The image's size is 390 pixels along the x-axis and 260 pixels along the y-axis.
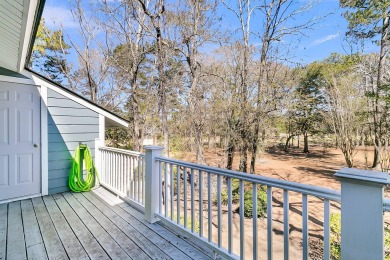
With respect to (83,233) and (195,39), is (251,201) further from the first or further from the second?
(195,39)

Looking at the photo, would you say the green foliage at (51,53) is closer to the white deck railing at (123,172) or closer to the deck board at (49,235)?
the white deck railing at (123,172)

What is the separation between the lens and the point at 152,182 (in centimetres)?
279

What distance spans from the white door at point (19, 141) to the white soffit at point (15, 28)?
53 centimetres

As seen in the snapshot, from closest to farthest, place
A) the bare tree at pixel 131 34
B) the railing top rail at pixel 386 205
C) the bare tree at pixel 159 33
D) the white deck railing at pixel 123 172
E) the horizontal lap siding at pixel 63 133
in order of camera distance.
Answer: the railing top rail at pixel 386 205
the white deck railing at pixel 123 172
the horizontal lap siding at pixel 63 133
the bare tree at pixel 159 33
the bare tree at pixel 131 34

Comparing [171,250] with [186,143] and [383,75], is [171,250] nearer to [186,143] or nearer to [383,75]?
[186,143]

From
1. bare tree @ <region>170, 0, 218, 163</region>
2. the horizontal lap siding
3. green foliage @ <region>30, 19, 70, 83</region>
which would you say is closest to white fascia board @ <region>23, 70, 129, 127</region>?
the horizontal lap siding

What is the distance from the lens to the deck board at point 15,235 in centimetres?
212

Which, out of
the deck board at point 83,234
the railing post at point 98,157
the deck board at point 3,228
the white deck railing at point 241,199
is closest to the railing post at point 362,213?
the white deck railing at point 241,199

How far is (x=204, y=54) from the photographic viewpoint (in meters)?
9.16

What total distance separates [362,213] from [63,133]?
450 centimetres

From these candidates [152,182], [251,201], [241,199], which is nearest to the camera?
[241,199]

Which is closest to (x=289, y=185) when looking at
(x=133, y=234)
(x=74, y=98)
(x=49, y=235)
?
(x=133, y=234)

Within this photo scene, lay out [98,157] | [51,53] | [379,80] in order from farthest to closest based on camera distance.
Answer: [51,53], [379,80], [98,157]

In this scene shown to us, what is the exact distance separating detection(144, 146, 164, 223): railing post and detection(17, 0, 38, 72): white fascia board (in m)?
1.79
